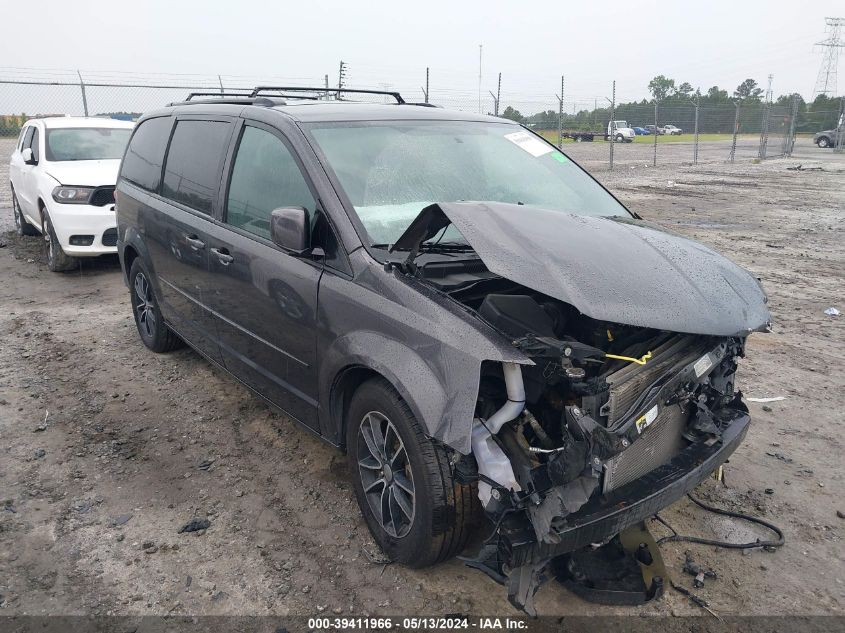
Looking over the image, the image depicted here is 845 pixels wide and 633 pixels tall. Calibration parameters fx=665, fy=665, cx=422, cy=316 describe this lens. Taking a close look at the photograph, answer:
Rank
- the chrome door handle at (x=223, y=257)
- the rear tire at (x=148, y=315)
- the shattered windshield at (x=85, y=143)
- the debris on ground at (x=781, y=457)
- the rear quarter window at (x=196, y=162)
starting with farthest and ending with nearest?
the shattered windshield at (x=85, y=143) < the rear tire at (x=148, y=315) < the rear quarter window at (x=196, y=162) < the debris on ground at (x=781, y=457) < the chrome door handle at (x=223, y=257)

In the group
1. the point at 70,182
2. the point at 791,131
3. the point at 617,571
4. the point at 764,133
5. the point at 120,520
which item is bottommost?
the point at 120,520

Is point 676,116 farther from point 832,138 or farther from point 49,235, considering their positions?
point 49,235

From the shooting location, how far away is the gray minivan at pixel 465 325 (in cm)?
239

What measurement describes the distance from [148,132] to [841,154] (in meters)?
32.8

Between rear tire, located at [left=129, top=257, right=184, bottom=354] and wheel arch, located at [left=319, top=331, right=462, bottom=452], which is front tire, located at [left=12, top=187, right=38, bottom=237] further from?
wheel arch, located at [left=319, top=331, right=462, bottom=452]

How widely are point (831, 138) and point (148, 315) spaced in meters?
37.3

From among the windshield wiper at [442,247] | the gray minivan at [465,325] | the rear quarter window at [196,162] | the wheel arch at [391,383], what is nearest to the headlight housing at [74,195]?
the rear quarter window at [196,162]

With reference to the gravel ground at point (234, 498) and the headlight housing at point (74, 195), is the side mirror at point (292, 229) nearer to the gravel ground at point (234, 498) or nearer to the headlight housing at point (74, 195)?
the gravel ground at point (234, 498)

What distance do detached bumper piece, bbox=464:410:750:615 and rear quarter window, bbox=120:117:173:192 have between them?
363cm

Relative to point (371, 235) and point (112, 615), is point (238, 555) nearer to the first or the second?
point (112, 615)

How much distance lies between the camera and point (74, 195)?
760 centimetres

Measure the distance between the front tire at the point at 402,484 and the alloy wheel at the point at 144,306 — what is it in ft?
9.45

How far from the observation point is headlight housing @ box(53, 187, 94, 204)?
24.9 ft

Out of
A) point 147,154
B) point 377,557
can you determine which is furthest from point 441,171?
point 147,154
